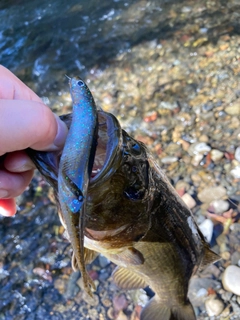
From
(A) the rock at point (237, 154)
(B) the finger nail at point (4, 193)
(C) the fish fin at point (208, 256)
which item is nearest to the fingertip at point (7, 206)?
(B) the finger nail at point (4, 193)

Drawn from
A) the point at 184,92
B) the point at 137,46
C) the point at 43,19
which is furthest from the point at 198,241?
the point at 43,19

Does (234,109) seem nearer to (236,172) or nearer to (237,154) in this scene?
(237,154)

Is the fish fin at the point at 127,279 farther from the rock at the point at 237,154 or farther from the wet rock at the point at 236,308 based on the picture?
the rock at the point at 237,154

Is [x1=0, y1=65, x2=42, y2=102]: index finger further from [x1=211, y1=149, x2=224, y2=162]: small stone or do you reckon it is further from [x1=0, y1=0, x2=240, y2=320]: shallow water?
[x1=211, y1=149, x2=224, y2=162]: small stone

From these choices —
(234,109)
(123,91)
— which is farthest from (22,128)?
(123,91)

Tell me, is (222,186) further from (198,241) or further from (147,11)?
(147,11)

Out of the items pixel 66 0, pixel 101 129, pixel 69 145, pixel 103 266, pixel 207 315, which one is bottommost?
pixel 207 315
